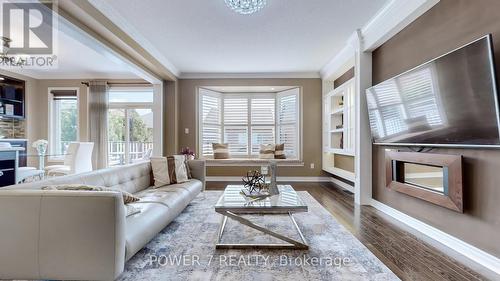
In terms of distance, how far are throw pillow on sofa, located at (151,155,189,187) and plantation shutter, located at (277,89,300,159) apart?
11.1 feet

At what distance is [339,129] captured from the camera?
16.7ft

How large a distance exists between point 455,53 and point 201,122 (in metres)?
5.09

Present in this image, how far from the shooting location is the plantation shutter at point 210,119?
6352 millimetres

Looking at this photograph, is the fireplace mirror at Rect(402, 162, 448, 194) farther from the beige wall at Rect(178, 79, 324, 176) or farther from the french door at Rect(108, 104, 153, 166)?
the french door at Rect(108, 104, 153, 166)

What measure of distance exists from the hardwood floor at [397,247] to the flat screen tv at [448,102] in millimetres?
963

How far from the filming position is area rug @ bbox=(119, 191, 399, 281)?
6.00 ft

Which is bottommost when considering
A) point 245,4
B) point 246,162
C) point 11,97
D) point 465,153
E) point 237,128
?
point 246,162

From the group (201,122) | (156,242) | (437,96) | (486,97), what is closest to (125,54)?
(201,122)

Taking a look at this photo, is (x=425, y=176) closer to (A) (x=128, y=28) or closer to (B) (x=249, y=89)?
(A) (x=128, y=28)

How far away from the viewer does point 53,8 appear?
2527mm

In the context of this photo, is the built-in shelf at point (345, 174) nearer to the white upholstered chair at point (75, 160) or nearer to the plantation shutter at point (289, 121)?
the plantation shutter at point (289, 121)

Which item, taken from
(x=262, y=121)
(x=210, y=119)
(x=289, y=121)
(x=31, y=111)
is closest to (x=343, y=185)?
(x=289, y=121)

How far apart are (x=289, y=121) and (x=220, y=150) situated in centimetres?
190

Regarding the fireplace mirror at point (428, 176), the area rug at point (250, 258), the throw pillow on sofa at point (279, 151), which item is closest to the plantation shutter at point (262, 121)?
the throw pillow on sofa at point (279, 151)
